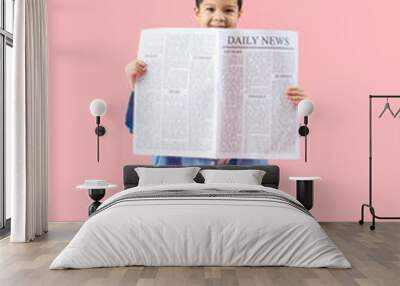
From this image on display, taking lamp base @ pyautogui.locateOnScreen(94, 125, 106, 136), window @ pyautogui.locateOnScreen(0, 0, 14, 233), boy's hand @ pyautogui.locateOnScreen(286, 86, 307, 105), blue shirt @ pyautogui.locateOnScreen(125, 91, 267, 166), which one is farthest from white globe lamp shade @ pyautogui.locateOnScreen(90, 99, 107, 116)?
boy's hand @ pyautogui.locateOnScreen(286, 86, 307, 105)

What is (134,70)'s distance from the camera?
284 inches

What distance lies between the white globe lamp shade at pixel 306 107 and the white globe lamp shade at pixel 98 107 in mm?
2303

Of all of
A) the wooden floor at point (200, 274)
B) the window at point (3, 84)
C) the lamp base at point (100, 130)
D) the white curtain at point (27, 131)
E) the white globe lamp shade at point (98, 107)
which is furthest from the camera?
the lamp base at point (100, 130)

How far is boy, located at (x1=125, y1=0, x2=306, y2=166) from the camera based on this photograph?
7191mm

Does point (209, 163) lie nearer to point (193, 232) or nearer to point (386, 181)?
point (386, 181)

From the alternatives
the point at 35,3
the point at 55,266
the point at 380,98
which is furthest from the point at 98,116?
the point at 380,98

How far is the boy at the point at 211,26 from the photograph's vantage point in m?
7.19

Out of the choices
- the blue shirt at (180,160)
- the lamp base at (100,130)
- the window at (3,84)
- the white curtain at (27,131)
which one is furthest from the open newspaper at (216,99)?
the window at (3,84)

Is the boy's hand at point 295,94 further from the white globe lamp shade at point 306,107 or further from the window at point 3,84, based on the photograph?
the window at point 3,84

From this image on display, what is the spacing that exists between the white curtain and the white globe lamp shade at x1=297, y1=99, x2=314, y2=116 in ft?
9.70

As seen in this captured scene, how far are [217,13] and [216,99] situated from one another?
1040 millimetres

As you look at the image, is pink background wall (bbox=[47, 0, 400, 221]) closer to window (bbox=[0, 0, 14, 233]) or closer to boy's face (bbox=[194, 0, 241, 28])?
boy's face (bbox=[194, 0, 241, 28])

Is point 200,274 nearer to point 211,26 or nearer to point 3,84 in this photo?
point 3,84

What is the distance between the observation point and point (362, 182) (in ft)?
23.9
